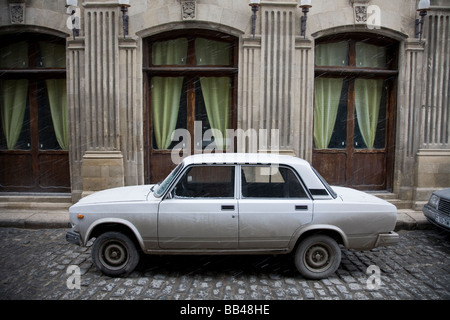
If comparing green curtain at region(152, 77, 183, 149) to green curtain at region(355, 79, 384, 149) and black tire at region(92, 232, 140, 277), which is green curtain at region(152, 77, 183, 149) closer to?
black tire at region(92, 232, 140, 277)

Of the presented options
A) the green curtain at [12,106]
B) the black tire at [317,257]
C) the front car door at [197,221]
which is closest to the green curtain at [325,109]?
the black tire at [317,257]

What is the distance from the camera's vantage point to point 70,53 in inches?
318

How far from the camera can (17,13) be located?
8.02m

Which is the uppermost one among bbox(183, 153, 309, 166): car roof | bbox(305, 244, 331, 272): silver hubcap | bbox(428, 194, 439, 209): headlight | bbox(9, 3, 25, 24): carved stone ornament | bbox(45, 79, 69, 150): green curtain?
bbox(9, 3, 25, 24): carved stone ornament

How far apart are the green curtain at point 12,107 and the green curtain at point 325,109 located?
24.2 ft

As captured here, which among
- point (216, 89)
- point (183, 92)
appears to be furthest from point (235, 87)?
point (183, 92)

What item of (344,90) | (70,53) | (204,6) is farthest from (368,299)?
(70,53)

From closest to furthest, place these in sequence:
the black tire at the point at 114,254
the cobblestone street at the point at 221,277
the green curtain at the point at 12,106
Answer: the cobblestone street at the point at 221,277 < the black tire at the point at 114,254 < the green curtain at the point at 12,106

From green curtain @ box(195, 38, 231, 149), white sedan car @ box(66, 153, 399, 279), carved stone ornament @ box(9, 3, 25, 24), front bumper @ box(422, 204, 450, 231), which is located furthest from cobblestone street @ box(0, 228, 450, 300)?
carved stone ornament @ box(9, 3, 25, 24)

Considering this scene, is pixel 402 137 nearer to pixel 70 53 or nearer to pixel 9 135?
pixel 70 53

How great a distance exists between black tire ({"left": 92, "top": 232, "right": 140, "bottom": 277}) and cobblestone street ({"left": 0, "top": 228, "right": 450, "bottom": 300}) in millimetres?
140

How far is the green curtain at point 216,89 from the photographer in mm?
8539

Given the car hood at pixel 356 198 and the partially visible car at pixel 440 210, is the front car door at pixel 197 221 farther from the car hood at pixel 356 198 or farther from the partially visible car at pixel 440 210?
the partially visible car at pixel 440 210

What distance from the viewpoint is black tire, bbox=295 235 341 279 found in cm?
469
